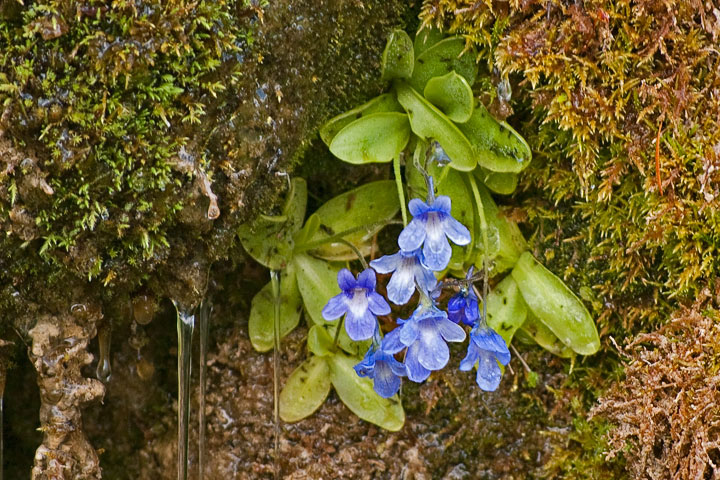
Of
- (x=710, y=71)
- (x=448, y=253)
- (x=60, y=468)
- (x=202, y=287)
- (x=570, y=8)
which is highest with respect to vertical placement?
(x=570, y=8)

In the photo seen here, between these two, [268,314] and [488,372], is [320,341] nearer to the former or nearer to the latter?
[268,314]

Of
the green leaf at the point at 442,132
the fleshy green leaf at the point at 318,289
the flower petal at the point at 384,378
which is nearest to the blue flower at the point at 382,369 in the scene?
the flower petal at the point at 384,378

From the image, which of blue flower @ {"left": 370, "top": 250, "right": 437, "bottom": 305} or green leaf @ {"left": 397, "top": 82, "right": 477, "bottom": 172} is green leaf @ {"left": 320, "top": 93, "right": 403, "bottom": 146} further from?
blue flower @ {"left": 370, "top": 250, "right": 437, "bottom": 305}

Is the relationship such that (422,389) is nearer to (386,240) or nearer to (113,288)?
(386,240)

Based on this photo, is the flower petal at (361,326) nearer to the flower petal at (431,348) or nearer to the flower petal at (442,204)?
the flower petal at (431,348)

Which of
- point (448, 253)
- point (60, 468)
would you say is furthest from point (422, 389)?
point (60, 468)

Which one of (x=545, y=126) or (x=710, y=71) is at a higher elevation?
(x=710, y=71)

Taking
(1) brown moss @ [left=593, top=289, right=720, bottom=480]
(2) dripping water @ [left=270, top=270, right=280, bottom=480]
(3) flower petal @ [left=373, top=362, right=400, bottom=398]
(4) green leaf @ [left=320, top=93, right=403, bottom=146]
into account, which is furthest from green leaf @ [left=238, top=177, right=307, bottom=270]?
(1) brown moss @ [left=593, top=289, right=720, bottom=480]

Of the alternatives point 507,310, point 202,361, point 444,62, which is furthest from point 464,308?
point 202,361
